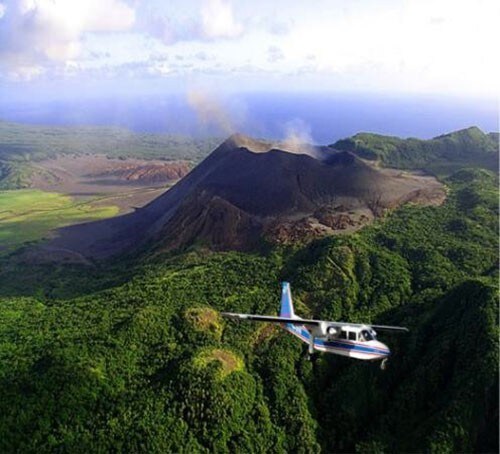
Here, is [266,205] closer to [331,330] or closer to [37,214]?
[331,330]

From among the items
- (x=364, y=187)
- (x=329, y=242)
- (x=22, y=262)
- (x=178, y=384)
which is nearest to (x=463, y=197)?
(x=364, y=187)

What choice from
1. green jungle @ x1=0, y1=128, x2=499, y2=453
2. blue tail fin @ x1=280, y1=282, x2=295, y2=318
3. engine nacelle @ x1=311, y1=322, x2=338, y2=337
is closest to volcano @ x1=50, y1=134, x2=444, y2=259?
green jungle @ x1=0, y1=128, x2=499, y2=453

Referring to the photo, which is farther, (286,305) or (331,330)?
(286,305)

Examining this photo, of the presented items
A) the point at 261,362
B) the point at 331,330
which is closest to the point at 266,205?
the point at 261,362

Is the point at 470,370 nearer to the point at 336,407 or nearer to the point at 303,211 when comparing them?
the point at 336,407

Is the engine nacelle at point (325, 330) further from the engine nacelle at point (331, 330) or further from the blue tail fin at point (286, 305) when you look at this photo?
the blue tail fin at point (286, 305)

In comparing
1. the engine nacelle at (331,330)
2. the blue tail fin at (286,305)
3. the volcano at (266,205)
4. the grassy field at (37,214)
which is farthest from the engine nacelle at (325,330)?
the grassy field at (37,214)
